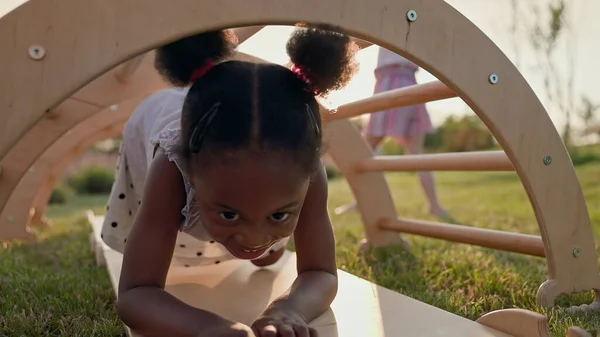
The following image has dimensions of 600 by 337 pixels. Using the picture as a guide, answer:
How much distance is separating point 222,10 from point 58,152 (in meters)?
2.01

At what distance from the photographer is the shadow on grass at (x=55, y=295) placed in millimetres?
1178

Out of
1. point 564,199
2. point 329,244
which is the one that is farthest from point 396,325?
point 564,199

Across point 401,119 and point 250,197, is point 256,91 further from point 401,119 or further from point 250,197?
point 401,119

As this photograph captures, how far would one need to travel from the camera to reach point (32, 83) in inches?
33.0

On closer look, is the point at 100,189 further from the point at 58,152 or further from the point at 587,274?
the point at 587,274

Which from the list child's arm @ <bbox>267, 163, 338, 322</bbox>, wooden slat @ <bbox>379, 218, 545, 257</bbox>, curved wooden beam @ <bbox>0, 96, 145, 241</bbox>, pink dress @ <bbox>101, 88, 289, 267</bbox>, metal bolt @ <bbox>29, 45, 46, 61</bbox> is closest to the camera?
metal bolt @ <bbox>29, 45, 46, 61</bbox>

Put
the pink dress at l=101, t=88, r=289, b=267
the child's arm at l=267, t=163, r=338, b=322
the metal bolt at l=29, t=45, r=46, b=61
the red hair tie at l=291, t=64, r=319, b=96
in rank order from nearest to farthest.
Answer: the metal bolt at l=29, t=45, r=46, b=61 < the red hair tie at l=291, t=64, r=319, b=96 < the child's arm at l=267, t=163, r=338, b=322 < the pink dress at l=101, t=88, r=289, b=267

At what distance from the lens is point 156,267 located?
102cm

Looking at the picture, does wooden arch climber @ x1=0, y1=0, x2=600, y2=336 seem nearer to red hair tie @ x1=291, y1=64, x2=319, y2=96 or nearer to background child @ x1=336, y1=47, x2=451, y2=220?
red hair tie @ x1=291, y1=64, x2=319, y2=96

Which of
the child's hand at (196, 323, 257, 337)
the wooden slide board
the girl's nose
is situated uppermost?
the girl's nose

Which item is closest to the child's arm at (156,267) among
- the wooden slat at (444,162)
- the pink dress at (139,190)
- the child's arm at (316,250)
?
the child's arm at (316,250)

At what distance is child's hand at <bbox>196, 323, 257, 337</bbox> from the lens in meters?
0.86

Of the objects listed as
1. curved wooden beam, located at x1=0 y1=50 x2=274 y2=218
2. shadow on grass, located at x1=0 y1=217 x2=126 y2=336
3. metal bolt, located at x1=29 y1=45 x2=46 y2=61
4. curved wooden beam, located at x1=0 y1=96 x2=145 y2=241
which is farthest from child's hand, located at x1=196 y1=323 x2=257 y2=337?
curved wooden beam, located at x1=0 y1=96 x2=145 y2=241

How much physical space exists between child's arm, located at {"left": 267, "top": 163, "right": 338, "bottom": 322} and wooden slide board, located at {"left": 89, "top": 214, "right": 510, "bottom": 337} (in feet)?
0.17
